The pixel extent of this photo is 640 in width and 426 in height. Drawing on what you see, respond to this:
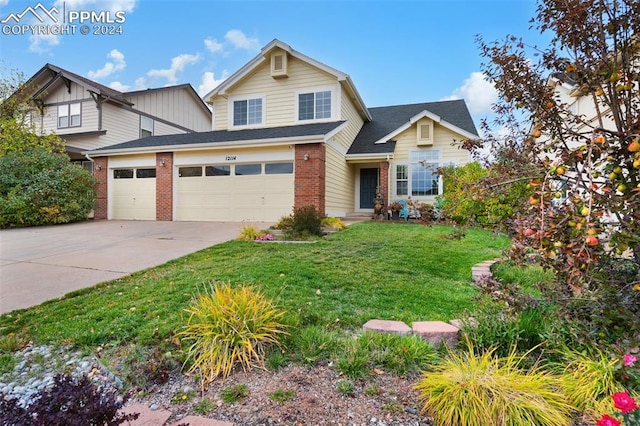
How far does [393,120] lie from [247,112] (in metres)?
7.53

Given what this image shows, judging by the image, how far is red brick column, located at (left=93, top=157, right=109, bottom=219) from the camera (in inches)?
561

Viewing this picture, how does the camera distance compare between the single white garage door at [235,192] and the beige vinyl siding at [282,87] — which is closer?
the single white garage door at [235,192]

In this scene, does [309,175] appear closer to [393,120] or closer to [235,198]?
[235,198]

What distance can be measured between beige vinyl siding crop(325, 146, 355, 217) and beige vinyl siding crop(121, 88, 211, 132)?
1352 centimetres

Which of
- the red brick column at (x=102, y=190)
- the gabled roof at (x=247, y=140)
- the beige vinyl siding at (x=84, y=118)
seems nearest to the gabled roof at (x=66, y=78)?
the beige vinyl siding at (x=84, y=118)

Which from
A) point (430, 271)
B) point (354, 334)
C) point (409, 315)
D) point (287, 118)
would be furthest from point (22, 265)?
point (287, 118)

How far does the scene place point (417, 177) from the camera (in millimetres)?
14250

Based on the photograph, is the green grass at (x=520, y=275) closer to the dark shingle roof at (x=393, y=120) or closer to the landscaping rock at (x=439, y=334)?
the landscaping rock at (x=439, y=334)

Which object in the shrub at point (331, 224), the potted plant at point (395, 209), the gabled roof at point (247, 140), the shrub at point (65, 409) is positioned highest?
the gabled roof at point (247, 140)

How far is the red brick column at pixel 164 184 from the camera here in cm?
1301

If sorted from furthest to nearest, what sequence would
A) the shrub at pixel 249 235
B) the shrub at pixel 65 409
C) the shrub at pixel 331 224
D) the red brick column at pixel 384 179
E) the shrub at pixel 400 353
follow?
the red brick column at pixel 384 179 < the shrub at pixel 331 224 < the shrub at pixel 249 235 < the shrub at pixel 400 353 < the shrub at pixel 65 409

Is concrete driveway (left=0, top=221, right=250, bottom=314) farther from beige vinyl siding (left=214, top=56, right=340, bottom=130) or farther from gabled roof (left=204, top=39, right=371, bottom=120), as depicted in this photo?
gabled roof (left=204, top=39, right=371, bottom=120)

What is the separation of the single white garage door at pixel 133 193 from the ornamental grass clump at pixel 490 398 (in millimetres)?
13895

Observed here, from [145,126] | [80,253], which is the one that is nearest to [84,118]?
[145,126]
